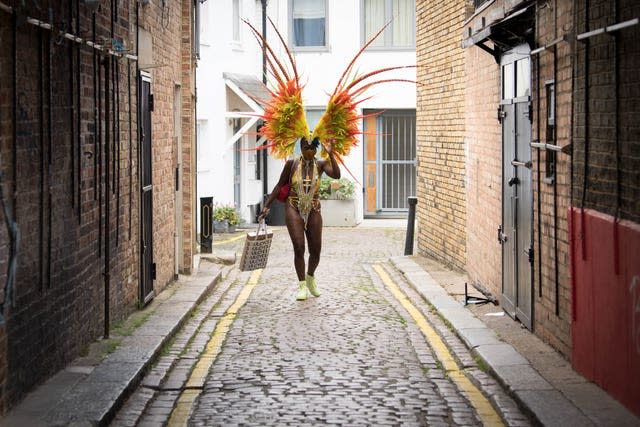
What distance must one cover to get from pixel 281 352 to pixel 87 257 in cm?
204

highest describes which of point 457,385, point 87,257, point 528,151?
point 528,151

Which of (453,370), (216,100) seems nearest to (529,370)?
(453,370)

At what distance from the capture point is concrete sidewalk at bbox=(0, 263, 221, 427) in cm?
768

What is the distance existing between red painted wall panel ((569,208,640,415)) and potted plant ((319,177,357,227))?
68.1ft

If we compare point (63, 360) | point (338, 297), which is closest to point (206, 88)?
point (338, 297)

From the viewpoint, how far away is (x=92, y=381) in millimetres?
8883

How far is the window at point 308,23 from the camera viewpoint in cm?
3186

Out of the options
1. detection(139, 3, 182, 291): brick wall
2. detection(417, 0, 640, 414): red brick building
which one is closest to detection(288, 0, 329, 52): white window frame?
detection(417, 0, 640, 414): red brick building

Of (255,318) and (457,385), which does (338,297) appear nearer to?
(255,318)

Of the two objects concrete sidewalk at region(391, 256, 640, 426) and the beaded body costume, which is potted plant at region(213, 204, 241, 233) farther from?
concrete sidewalk at region(391, 256, 640, 426)

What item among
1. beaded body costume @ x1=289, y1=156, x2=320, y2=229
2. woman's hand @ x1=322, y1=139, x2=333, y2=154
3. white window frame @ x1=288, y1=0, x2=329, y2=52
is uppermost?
white window frame @ x1=288, y1=0, x2=329, y2=52

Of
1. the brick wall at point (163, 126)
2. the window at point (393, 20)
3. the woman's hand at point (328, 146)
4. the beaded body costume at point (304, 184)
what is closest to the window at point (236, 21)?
the window at point (393, 20)

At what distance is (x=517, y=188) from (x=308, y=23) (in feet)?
67.2

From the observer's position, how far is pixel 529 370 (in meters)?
9.40
